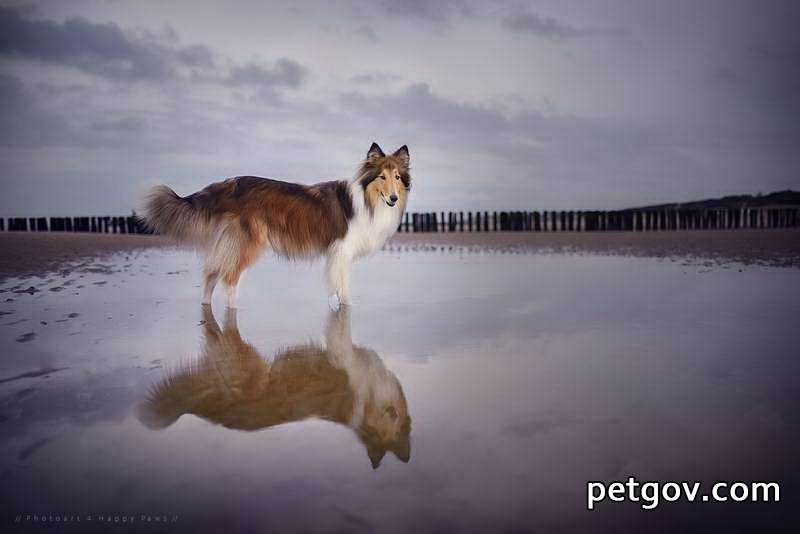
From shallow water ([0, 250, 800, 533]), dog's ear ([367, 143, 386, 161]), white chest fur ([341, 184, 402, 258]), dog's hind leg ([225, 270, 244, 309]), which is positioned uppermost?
dog's ear ([367, 143, 386, 161])

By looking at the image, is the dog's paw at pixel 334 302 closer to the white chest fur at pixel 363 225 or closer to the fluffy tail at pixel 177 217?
the white chest fur at pixel 363 225

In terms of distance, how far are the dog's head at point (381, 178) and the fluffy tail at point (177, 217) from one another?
5.28 feet

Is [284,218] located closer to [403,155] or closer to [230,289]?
[230,289]

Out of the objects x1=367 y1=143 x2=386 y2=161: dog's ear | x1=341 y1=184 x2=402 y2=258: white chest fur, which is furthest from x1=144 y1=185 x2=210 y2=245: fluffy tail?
x1=367 y1=143 x2=386 y2=161: dog's ear

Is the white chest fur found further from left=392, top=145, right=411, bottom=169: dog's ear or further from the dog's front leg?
left=392, top=145, right=411, bottom=169: dog's ear

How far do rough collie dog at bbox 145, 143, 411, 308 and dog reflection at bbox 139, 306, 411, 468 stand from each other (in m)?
1.88

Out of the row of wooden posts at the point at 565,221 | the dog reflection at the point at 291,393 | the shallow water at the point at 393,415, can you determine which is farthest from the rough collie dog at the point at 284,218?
the row of wooden posts at the point at 565,221

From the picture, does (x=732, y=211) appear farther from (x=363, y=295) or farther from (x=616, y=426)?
(x=616, y=426)

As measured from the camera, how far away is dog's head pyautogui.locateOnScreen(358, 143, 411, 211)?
5379 mm

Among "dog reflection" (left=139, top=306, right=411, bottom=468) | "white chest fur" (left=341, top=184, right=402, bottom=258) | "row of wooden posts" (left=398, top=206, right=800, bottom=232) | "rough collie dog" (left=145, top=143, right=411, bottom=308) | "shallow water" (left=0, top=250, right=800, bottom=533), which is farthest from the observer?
"row of wooden posts" (left=398, top=206, right=800, bottom=232)

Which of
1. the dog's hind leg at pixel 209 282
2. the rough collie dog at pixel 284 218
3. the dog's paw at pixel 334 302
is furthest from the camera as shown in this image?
the dog's hind leg at pixel 209 282

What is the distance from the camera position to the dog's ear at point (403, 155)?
5.62 metres

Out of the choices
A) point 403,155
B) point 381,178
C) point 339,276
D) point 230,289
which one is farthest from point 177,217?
point 403,155

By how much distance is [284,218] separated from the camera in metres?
5.37
